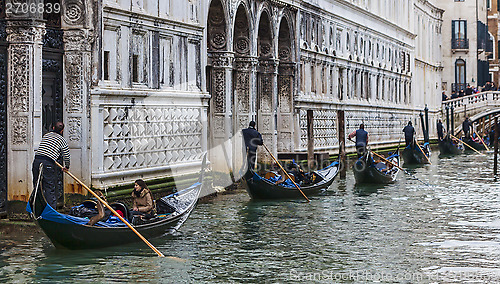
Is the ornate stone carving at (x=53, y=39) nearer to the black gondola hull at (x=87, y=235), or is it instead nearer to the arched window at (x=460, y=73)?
the black gondola hull at (x=87, y=235)

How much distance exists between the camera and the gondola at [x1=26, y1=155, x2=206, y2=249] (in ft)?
33.1

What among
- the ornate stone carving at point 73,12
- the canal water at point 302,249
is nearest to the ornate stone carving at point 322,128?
the canal water at point 302,249

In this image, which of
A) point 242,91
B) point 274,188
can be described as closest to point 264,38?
point 242,91

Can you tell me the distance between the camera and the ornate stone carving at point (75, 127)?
1350 cm

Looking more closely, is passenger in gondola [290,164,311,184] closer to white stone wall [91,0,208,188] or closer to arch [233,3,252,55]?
white stone wall [91,0,208,188]

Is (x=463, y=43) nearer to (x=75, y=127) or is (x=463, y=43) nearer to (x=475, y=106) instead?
(x=475, y=106)

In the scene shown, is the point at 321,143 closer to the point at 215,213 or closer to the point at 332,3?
the point at 332,3

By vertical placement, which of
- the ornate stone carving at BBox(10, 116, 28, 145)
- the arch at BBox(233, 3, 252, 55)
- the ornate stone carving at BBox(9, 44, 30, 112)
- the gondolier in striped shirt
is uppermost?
the arch at BBox(233, 3, 252, 55)

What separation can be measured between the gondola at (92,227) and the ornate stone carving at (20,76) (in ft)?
7.09

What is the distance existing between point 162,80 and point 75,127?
301 centimetres

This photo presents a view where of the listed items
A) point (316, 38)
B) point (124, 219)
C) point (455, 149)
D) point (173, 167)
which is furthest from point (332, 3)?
point (124, 219)

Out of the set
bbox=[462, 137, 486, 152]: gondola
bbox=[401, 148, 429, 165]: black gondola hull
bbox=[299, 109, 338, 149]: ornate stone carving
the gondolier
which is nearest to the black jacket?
the gondolier

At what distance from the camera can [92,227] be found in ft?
34.5

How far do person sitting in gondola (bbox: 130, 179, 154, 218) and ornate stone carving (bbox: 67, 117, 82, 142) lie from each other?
2.14 m
